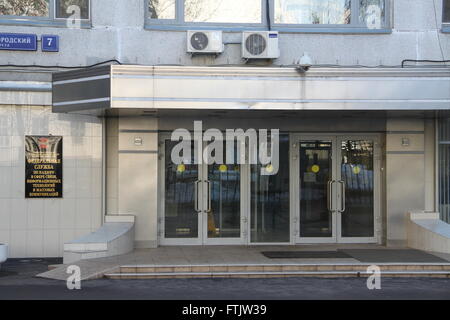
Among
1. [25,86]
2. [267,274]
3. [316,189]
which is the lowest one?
[267,274]

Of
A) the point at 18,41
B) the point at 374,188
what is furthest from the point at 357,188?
the point at 18,41

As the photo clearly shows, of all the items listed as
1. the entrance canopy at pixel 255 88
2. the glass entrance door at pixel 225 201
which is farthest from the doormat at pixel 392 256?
the entrance canopy at pixel 255 88

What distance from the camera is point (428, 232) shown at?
12.4 metres

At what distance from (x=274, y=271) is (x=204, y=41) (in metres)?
4.81

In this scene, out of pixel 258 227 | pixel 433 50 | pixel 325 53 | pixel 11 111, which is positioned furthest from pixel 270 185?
pixel 11 111

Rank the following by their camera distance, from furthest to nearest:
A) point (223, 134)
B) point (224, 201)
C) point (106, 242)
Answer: point (224, 201), point (223, 134), point (106, 242)

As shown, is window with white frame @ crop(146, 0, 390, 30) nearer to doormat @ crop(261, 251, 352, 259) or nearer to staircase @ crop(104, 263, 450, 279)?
doormat @ crop(261, 251, 352, 259)

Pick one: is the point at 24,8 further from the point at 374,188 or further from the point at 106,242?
the point at 374,188

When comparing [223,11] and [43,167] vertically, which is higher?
[223,11]

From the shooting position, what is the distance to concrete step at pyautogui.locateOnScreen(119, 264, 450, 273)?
34.9 feet

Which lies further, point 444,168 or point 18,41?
point 444,168

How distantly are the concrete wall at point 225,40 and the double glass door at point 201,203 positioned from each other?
2.07m

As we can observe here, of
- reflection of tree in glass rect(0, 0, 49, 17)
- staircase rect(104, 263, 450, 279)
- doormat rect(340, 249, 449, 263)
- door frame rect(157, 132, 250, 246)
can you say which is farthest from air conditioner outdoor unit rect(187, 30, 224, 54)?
doormat rect(340, 249, 449, 263)
